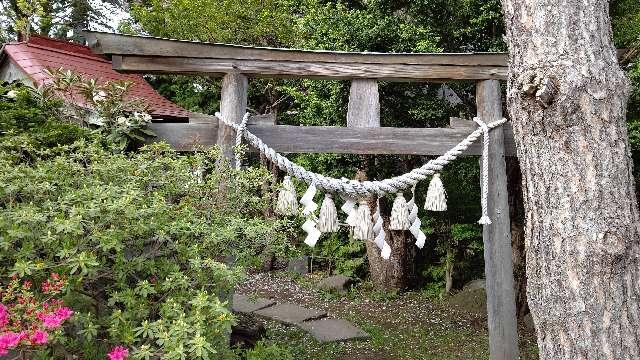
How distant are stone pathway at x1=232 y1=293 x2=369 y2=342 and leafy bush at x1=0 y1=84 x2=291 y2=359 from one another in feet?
7.30

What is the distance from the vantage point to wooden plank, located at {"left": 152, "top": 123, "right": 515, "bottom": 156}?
3475 millimetres

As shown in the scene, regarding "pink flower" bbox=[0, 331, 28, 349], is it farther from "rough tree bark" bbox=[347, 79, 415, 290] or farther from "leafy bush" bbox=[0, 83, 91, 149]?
"rough tree bark" bbox=[347, 79, 415, 290]

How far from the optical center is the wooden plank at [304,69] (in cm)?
337

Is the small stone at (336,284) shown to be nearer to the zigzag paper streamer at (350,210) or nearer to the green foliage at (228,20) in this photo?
the green foliage at (228,20)

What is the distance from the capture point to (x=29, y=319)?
1.66m

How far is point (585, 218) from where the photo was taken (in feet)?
6.52

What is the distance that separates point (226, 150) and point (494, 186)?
1871 mm

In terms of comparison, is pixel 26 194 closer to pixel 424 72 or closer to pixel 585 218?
pixel 585 218

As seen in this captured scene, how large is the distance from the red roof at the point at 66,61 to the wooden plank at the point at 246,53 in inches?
63.9

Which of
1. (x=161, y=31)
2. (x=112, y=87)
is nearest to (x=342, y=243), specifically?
(x=161, y=31)

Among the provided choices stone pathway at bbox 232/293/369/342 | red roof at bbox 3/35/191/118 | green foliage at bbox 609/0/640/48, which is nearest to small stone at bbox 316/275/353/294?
stone pathway at bbox 232/293/369/342

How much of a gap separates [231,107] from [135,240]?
146cm

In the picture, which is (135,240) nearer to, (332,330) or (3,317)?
(3,317)

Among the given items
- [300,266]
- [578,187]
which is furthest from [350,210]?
[300,266]
